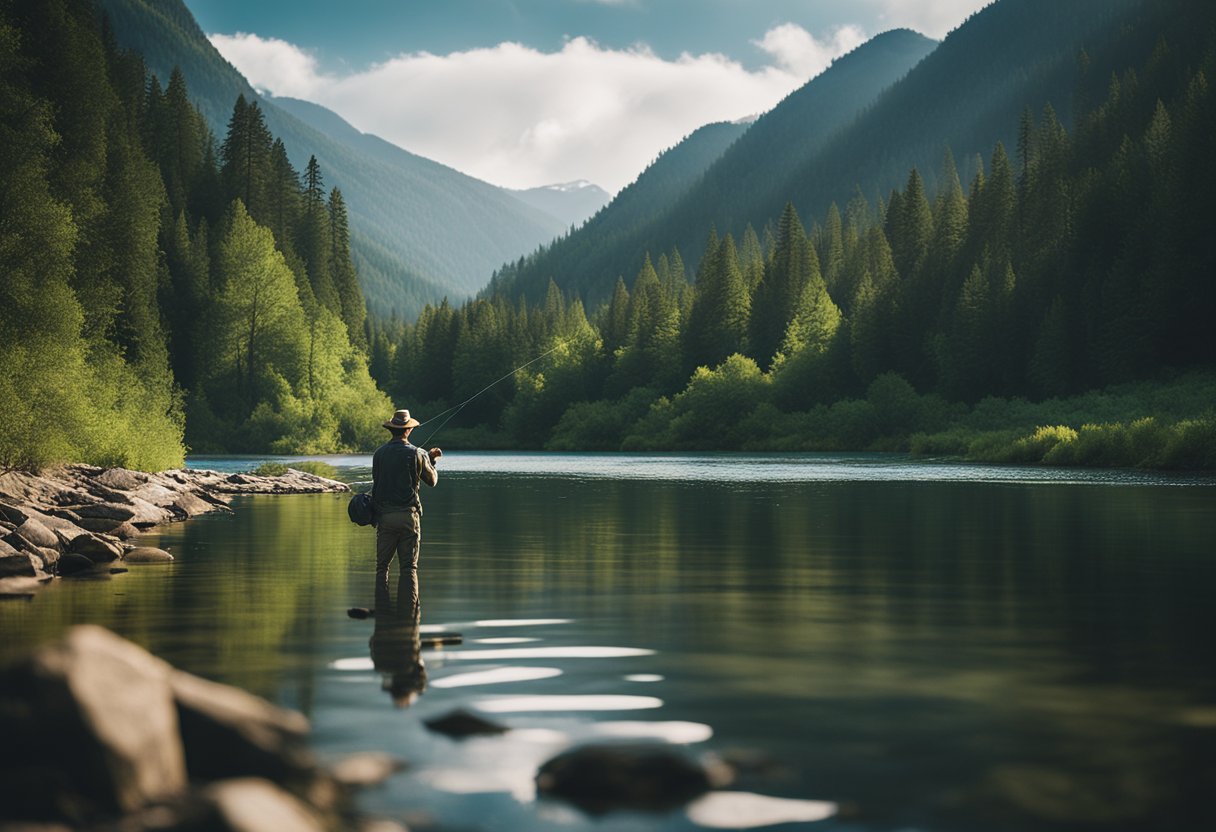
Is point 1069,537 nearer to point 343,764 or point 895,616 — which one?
point 895,616

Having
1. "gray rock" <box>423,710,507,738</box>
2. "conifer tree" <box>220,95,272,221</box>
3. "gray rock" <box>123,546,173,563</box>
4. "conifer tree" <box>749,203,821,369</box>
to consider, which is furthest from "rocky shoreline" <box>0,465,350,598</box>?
"conifer tree" <box>749,203,821,369</box>

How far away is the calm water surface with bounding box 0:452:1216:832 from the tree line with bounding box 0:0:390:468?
899cm

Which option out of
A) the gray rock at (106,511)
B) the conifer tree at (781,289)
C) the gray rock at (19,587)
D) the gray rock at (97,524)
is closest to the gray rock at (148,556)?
the gray rock at (19,587)

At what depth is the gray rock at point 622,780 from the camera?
7750 millimetres

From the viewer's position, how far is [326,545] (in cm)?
Result: 2558

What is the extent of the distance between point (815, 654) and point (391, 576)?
9.02 m

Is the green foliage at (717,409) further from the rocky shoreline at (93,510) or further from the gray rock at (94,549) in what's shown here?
the gray rock at (94,549)

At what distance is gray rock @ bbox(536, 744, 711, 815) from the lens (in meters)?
7.75

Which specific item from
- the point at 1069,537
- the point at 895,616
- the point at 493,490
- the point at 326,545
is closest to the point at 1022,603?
the point at 895,616

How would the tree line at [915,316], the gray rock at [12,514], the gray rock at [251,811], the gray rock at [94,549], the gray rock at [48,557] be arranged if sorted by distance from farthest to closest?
the tree line at [915,316] → the gray rock at [12,514] → the gray rock at [94,549] → the gray rock at [48,557] → the gray rock at [251,811]

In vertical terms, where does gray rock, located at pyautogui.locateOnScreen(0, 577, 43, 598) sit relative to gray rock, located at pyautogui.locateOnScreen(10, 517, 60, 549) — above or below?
below

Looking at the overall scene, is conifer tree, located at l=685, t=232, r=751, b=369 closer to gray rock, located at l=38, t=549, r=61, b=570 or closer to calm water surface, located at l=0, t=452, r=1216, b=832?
calm water surface, located at l=0, t=452, r=1216, b=832

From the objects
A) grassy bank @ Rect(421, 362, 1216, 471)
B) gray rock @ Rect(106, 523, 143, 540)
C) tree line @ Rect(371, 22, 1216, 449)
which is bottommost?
gray rock @ Rect(106, 523, 143, 540)

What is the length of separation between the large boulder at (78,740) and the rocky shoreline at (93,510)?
1164 centimetres
